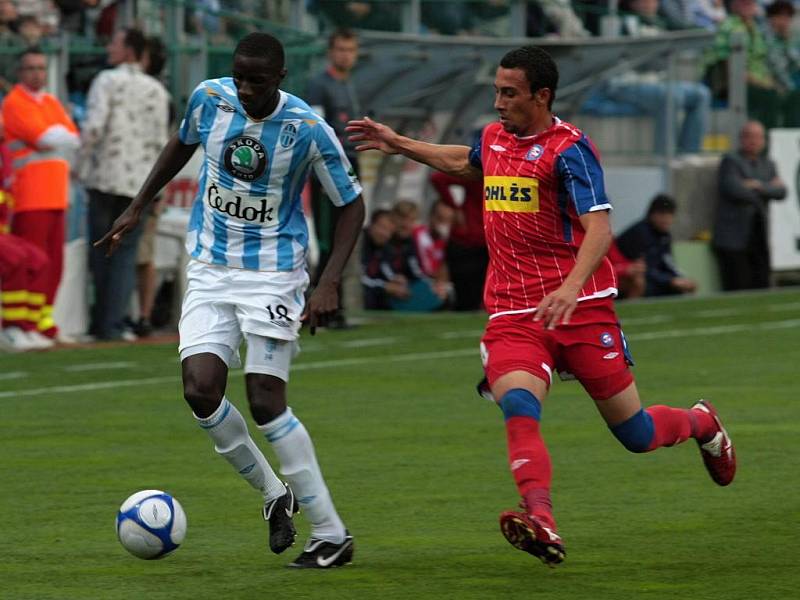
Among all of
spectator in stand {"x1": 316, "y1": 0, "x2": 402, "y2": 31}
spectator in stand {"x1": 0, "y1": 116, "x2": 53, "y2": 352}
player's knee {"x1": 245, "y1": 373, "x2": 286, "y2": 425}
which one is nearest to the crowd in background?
spectator in stand {"x1": 0, "y1": 116, "x2": 53, "y2": 352}

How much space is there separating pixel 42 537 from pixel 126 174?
7555mm

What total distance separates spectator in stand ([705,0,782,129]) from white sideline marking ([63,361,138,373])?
9.72 metres

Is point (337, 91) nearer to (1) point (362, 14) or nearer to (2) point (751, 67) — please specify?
(1) point (362, 14)

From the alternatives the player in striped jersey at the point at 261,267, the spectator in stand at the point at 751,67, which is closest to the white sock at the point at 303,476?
the player in striped jersey at the point at 261,267

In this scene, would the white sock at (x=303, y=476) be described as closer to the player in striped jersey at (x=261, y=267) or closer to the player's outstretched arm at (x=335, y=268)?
the player in striped jersey at (x=261, y=267)

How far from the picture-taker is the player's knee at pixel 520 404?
6816 mm

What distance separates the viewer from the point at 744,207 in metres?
20.7

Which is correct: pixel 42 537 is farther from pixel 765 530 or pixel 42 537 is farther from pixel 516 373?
pixel 765 530

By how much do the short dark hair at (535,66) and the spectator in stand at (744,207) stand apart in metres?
13.7

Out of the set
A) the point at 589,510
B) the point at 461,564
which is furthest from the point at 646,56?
the point at 461,564

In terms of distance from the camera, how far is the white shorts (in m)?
7.09

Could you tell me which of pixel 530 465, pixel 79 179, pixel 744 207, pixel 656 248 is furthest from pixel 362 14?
pixel 530 465

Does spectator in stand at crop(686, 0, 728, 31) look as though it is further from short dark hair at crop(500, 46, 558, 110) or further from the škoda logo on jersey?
the škoda logo on jersey

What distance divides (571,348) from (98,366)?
7307 mm
